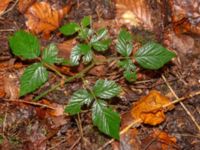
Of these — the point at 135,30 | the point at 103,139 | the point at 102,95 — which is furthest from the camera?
the point at 135,30

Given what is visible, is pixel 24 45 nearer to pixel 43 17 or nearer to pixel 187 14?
pixel 43 17

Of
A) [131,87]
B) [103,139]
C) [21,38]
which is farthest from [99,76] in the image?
[21,38]

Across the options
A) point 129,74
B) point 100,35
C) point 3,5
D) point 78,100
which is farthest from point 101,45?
point 3,5

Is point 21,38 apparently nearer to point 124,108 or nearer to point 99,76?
point 99,76

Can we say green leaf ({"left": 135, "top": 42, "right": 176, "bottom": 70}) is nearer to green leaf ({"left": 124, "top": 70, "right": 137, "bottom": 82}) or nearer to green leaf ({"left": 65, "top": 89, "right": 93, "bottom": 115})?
green leaf ({"left": 124, "top": 70, "right": 137, "bottom": 82})

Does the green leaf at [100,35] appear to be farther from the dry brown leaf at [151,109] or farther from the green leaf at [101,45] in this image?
the dry brown leaf at [151,109]

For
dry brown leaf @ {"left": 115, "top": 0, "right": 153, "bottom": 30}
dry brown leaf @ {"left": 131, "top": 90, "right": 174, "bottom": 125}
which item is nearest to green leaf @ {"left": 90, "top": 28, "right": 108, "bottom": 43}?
dry brown leaf @ {"left": 115, "top": 0, "right": 153, "bottom": 30}
